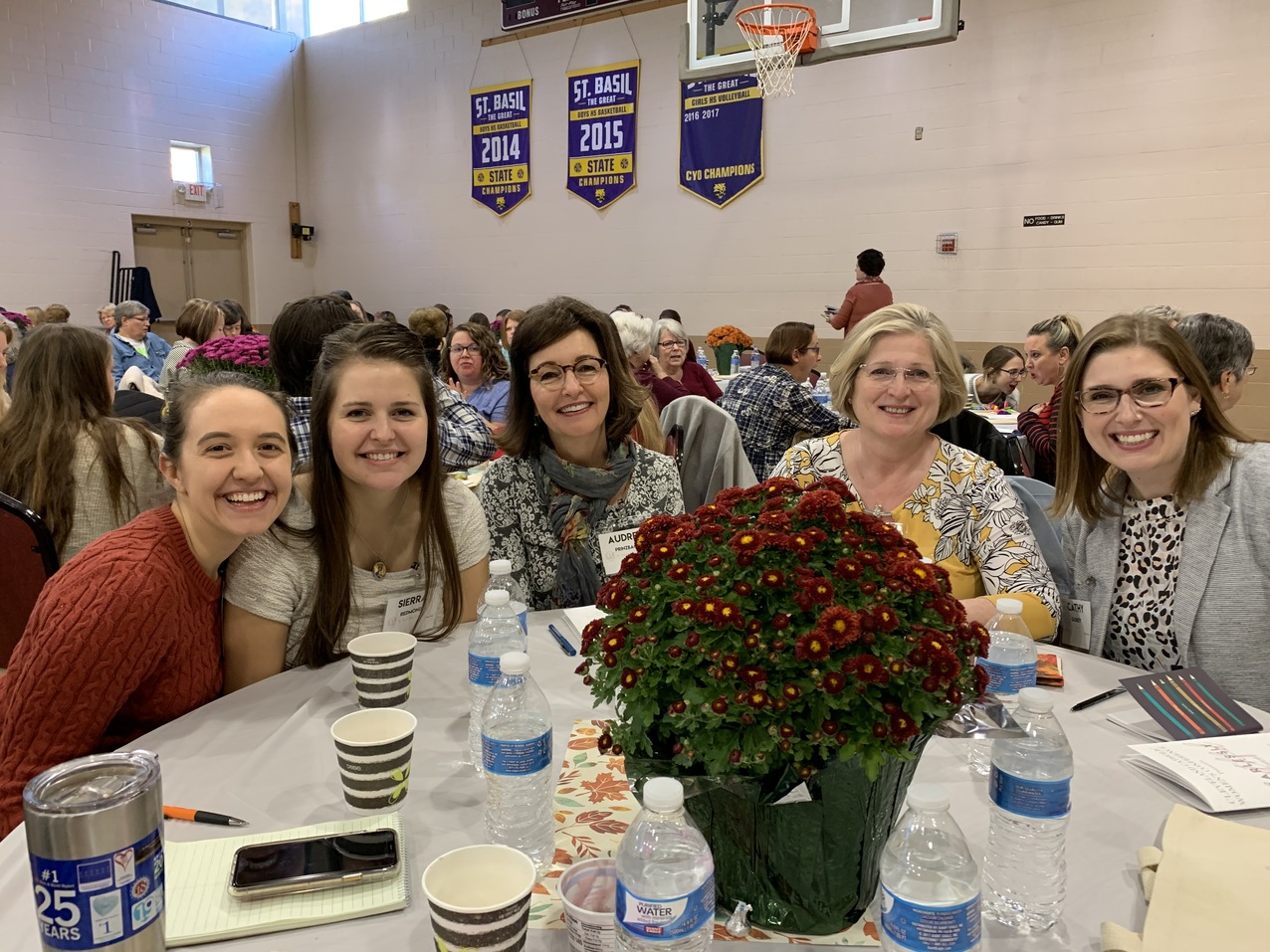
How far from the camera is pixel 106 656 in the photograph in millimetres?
1341

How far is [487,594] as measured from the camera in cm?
138

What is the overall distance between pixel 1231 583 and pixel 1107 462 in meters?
0.36

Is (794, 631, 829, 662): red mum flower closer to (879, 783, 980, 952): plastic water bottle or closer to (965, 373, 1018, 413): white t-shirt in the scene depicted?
(879, 783, 980, 952): plastic water bottle

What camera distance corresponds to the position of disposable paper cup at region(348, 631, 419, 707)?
1.33 meters

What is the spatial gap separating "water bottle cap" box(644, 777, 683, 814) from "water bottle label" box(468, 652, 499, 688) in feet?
1.90

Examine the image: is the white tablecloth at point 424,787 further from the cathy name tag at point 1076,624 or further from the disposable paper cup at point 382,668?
the cathy name tag at point 1076,624

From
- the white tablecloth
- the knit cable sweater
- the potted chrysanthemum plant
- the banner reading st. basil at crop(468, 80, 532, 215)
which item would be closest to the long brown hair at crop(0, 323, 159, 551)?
the knit cable sweater

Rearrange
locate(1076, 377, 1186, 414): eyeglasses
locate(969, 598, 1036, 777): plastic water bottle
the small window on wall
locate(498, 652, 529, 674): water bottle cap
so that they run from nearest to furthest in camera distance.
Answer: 1. locate(498, 652, 529, 674): water bottle cap
2. locate(969, 598, 1036, 777): plastic water bottle
3. locate(1076, 377, 1186, 414): eyeglasses
4. the small window on wall

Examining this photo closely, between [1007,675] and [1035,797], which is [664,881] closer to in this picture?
[1035,797]

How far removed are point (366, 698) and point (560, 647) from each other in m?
0.49

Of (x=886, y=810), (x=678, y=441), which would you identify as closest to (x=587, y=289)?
(x=678, y=441)

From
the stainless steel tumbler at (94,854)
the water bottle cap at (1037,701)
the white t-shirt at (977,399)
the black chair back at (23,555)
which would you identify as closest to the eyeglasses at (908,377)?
the water bottle cap at (1037,701)

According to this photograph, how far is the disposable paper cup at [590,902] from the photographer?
0.84 metres

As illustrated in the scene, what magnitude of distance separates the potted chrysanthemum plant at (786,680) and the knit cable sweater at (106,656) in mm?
841
